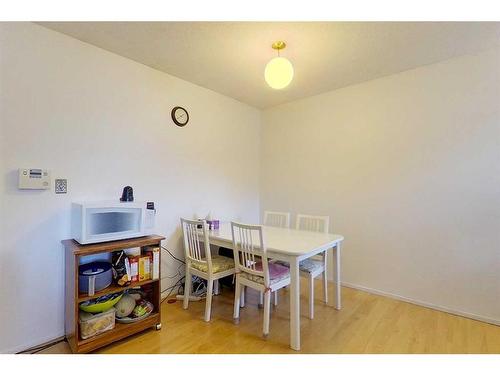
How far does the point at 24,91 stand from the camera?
1.70 metres

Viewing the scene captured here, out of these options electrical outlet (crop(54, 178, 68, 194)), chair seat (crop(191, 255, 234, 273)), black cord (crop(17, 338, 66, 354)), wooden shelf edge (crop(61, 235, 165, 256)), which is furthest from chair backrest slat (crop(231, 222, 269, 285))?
black cord (crop(17, 338, 66, 354))

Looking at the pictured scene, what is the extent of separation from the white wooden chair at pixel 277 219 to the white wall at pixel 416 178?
530 mm

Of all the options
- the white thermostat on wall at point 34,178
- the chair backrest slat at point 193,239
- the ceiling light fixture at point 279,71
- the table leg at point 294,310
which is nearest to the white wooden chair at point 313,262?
the table leg at point 294,310

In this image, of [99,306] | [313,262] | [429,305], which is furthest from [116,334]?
[429,305]

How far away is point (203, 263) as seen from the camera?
219 cm

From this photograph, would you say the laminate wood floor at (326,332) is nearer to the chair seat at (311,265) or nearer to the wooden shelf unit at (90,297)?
the wooden shelf unit at (90,297)

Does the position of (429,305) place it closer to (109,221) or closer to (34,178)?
(109,221)

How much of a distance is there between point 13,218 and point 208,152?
72.2 inches

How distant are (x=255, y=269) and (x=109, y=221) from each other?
46.6 inches

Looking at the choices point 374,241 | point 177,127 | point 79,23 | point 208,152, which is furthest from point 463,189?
point 79,23

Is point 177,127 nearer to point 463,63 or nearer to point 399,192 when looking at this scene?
point 399,192

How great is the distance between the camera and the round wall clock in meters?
2.59

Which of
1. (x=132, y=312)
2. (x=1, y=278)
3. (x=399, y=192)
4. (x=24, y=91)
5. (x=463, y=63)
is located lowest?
(x=132, y=312)
